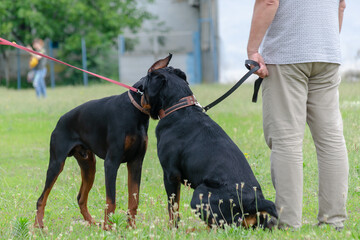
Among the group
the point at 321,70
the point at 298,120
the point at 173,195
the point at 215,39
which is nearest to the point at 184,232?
the point at 173,195

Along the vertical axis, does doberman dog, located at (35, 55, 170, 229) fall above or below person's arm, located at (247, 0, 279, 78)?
below

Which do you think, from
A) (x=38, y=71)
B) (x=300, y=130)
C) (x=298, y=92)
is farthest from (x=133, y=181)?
(x=38, y=71)

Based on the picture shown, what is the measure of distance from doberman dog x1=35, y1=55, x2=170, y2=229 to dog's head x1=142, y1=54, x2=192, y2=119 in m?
0.09

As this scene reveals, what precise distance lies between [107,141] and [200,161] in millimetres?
848

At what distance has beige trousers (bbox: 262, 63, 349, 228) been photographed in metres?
3.81

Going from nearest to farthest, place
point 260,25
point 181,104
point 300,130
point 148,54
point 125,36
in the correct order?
point 260,25, point 300,130, point 181,104, point 148,54, point 125,36

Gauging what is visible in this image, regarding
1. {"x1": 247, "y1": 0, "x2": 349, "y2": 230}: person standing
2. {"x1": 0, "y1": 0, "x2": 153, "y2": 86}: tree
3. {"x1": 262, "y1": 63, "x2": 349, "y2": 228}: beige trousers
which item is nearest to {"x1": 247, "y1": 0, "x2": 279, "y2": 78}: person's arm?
{"x1": 247, "y1": 0, "x2": 349, "y2": 230}: person standing

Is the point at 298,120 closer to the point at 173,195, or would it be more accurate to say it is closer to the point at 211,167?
the point at 211,167

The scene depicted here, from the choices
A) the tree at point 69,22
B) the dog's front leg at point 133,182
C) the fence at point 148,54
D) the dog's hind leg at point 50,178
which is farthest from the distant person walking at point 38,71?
the dog's front leg at point 133,182

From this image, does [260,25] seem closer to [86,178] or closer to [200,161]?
[200,161]

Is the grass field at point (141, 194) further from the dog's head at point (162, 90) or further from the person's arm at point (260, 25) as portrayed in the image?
the person's arm at point (260, 25)

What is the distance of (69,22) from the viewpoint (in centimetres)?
2786

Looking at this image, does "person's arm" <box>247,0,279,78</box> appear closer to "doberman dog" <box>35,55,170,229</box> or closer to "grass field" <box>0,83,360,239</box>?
"doberman dog" <box>35,55,170,229</box>

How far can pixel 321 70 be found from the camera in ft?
12.5
